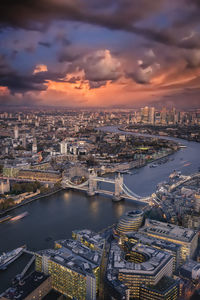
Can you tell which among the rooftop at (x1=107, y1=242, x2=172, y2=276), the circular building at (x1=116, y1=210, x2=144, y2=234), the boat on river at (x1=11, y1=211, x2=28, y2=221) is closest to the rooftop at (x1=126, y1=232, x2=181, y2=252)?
the rooftop at (x1=107, y1=242, x2=172, y2=276)

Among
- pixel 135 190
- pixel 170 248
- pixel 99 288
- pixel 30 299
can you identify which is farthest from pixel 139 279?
pixel 135 190

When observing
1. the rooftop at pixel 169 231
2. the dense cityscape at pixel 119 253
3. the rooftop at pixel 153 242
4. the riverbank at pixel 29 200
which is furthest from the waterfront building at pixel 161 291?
the riverbank at pixel 29 200

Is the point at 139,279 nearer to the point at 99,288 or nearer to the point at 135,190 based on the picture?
the point at 99,288

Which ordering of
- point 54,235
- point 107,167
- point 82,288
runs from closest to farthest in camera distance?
point 82,288 → point 54,235 → point 107,167

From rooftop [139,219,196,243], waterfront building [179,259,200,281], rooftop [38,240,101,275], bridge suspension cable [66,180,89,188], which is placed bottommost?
waterfront building [179,259,200,281]

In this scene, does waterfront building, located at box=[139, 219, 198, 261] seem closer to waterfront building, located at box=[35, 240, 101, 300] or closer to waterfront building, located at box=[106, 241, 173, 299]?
waterfront building, located at box=[106, 241, 173, 299]

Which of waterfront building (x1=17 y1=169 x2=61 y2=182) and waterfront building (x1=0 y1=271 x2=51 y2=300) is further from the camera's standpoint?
waterfront building (x1=17 y1=169 x2=61 y2=182)

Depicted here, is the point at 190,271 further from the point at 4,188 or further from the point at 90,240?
the point at 4,188
